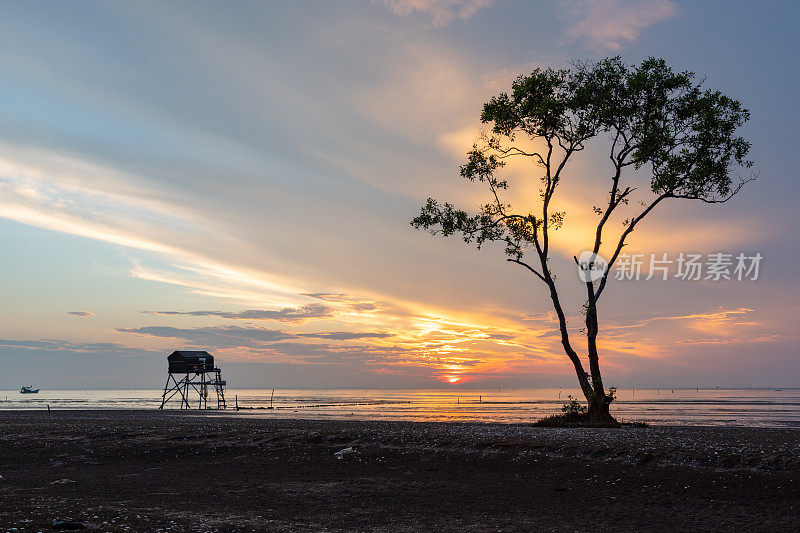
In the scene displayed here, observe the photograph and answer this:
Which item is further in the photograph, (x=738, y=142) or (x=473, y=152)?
(x=473, y=152)

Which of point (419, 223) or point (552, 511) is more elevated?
point (419, 223)

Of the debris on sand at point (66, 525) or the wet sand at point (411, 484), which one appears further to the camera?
the wet sand at point (411, 484)

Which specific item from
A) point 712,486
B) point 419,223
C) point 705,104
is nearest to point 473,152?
point 419,223

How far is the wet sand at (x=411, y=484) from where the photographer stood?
12.6m

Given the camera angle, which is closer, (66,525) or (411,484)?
(66,525)

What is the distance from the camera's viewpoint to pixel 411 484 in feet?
55.8

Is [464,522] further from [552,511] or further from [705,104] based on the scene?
[705,104]

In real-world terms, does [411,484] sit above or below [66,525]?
below

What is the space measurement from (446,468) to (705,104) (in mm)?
26183

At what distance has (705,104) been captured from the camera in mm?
32531

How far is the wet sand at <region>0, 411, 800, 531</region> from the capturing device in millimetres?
12562

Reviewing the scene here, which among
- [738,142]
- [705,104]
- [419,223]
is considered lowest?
[419,223]

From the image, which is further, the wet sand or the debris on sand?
the wet sand

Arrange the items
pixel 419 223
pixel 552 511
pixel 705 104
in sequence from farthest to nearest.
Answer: pixel 419 223, pixel 705 104, pixel 552 511
